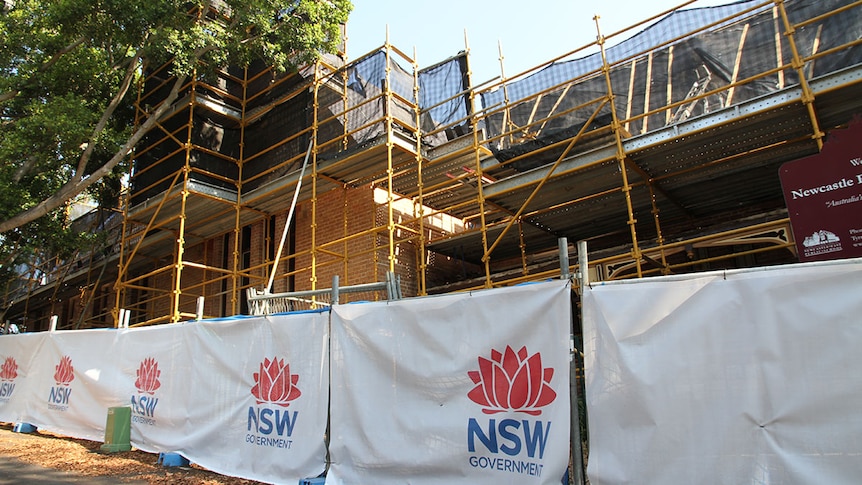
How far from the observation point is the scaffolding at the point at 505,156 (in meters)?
7.82

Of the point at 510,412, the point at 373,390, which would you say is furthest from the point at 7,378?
the point at 510,412

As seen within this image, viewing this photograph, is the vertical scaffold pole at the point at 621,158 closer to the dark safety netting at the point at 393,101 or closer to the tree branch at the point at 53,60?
the dark safety netting at the point at 393,101

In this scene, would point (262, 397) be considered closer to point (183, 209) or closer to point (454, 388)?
point (454, 388)

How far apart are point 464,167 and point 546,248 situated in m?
2.60

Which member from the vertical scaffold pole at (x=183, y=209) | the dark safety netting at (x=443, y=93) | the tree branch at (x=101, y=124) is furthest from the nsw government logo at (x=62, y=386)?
the dark safety netting at (x=443, y=93)

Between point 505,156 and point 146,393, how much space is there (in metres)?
6.80

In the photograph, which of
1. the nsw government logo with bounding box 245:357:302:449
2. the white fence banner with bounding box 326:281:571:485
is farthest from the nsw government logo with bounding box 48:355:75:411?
the white fence banner with bounding box 326:281:571:485

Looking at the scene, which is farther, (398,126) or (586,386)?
(398,126)

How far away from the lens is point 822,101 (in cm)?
711

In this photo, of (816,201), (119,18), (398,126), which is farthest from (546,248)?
(119,18)

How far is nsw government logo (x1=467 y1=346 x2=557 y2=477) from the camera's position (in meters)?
4.27

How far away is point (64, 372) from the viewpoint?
9.82 meters

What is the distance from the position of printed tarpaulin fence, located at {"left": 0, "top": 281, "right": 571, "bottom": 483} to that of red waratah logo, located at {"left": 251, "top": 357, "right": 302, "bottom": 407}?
2 centimetres

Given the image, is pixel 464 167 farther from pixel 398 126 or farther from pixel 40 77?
pixel 40 77
